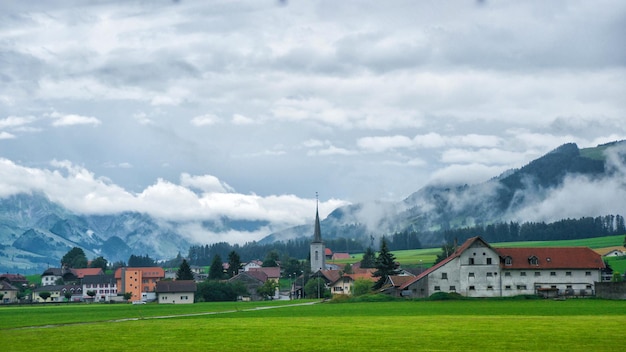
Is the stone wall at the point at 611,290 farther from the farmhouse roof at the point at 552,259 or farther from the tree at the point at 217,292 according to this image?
the tree at the point at 217,292

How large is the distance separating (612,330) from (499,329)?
256 inches

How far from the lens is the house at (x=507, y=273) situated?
4508 inches

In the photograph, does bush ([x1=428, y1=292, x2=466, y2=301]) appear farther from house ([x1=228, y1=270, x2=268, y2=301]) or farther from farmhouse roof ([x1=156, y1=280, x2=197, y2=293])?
house ([x1=228, y1=270, x2=268, y2=301])

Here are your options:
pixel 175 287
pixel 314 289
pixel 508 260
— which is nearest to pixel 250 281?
pixel 314 289

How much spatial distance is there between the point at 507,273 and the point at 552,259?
23.4 ft

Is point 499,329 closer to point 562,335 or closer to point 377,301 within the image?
point 562,335

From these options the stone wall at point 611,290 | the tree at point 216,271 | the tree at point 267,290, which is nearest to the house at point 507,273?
the stone wall at point 611,290

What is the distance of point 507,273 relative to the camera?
11575cm

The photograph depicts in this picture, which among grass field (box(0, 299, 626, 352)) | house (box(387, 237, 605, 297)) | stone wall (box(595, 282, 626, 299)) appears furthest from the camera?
house (box(387, 237, 605, 297))

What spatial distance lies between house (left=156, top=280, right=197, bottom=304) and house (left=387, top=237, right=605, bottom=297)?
47.0 metres

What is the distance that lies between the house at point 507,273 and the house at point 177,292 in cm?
4705

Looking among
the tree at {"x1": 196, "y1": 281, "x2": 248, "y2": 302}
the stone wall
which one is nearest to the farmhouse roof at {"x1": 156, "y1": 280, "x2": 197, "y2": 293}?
the tree at {"x1": 196, "y1": 281, "x2": 248, "y2": 302}

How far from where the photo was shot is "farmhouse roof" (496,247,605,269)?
115m

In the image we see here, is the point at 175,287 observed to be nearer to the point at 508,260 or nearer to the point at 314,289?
the point at 314,289
